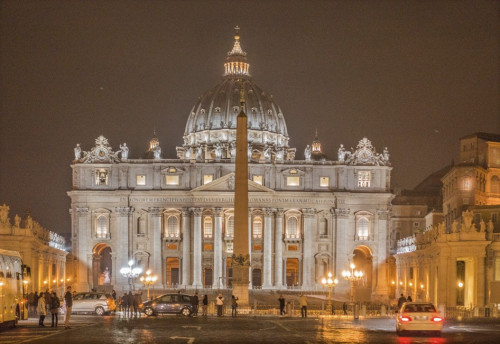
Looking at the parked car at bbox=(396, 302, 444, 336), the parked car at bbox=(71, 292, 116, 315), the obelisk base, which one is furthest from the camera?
the obelisk base

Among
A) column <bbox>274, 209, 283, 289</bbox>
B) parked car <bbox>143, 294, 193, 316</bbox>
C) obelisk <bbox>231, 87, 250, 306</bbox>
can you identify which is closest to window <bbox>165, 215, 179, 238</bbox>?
column <bbox>274, 209, 283, 289</bbox>

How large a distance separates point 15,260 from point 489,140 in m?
62.2

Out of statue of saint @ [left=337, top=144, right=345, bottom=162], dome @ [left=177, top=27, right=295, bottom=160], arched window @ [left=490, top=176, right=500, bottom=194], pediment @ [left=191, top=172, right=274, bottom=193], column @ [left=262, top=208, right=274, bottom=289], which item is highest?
dome @ [left=177, top=27, right=295, bottom=160]

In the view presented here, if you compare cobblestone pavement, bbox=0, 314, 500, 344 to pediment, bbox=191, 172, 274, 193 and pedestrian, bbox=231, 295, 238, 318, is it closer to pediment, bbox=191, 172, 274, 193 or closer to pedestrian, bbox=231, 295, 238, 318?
pedestrian, bbox=231, 295, 238, 318

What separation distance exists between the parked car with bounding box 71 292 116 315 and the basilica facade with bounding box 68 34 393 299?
6092 centimetres

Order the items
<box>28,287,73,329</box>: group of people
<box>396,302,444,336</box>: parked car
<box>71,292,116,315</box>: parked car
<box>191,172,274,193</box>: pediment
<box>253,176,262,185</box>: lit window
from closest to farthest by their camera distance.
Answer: <box>396,302,444,336</box>: parked car → <box>28,287,73,329</box>: group of people → <box>71,292,116,315</box>: parked car → <box>191,172,274,193</box>: pediment → <box>253,176,262,185</box>: lit window

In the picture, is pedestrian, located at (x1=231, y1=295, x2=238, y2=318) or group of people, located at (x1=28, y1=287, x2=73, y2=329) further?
pedestrian, located at (x1=231, y1=295, x2=238, y2=318)

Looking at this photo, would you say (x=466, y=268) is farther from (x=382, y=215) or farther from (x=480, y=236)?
(x=382, y=215)

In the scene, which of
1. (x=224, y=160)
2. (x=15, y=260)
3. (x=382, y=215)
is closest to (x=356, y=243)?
(x=382, y=215)

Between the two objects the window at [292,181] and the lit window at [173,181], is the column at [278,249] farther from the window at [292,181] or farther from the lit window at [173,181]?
the lit window at [173,181]

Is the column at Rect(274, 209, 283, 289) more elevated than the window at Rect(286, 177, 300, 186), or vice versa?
the window at Rect(286, 177, 300, 186)

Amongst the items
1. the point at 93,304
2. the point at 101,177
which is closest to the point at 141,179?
the point at 101,177

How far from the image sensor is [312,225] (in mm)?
124812

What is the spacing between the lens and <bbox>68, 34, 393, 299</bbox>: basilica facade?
124 m
